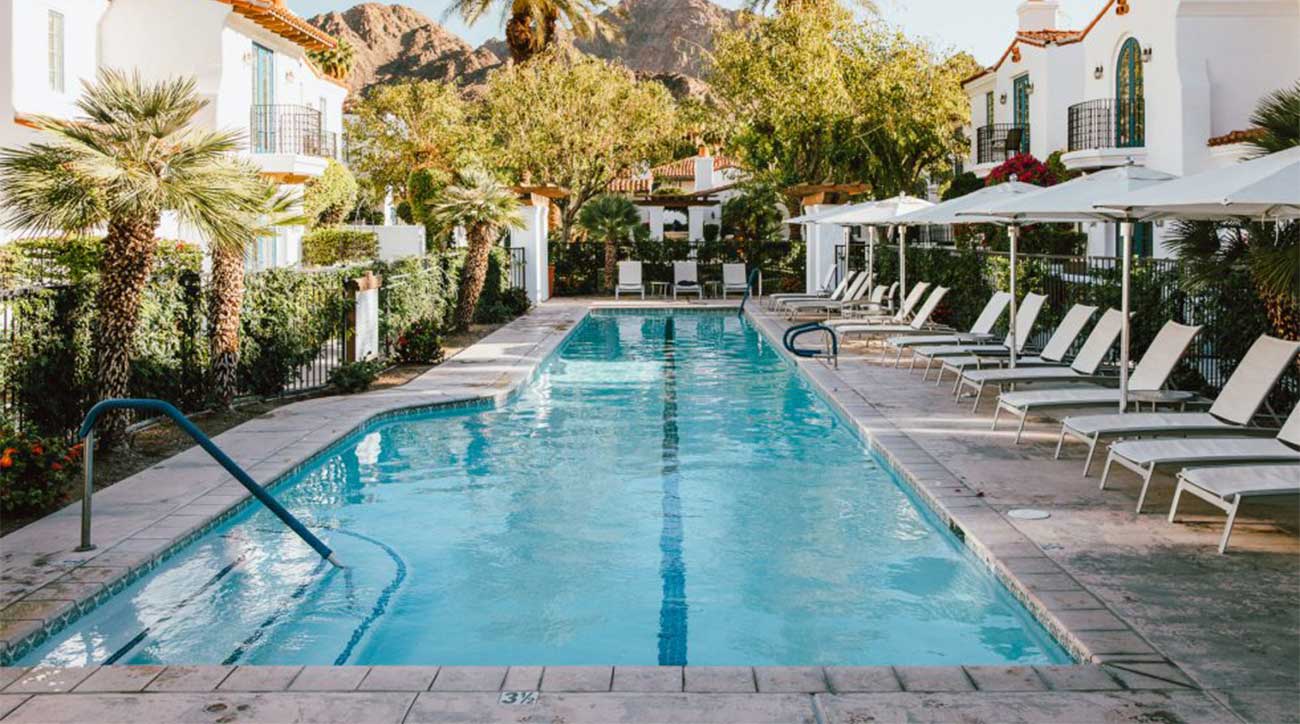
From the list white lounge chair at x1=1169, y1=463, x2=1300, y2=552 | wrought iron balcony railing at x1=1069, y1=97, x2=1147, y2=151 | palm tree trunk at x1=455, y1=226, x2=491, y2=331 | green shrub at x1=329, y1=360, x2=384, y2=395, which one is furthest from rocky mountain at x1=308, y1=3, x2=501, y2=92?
white lounge chair at x1=1169, y1=463, x2=1300, y2=552

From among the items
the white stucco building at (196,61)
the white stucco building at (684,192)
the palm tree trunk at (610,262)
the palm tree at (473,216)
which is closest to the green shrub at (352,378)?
the white stucco building at (196,61)

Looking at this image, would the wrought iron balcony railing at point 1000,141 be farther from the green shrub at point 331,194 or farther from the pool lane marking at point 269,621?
the pool lane marking at point 269,621

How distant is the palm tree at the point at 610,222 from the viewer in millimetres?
33625

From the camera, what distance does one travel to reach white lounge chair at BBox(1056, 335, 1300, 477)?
888 centimetres

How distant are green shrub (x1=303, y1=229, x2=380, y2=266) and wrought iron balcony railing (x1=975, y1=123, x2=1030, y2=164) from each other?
18.0m

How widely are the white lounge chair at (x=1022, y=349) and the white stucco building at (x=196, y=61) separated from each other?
12.6 meters

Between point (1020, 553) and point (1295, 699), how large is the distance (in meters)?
2.25

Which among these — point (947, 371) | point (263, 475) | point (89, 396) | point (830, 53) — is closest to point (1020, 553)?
point (263, 475)

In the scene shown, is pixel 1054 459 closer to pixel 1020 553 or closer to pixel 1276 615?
pixel 1020 553

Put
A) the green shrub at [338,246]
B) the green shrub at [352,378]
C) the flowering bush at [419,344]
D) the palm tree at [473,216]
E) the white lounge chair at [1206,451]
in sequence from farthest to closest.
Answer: the green shrub at [338,246] < the palm tree at [473,216] < the flowering bush at [419,344] < the green shrub at [352,378] < the white lounge chair at [1206,451]

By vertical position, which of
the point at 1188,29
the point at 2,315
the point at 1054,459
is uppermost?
the point at 1188,29

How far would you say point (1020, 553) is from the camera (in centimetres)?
697

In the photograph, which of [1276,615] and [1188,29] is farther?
[1188,29]

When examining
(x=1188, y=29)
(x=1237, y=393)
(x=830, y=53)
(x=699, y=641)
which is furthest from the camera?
(x=830, y=53)
